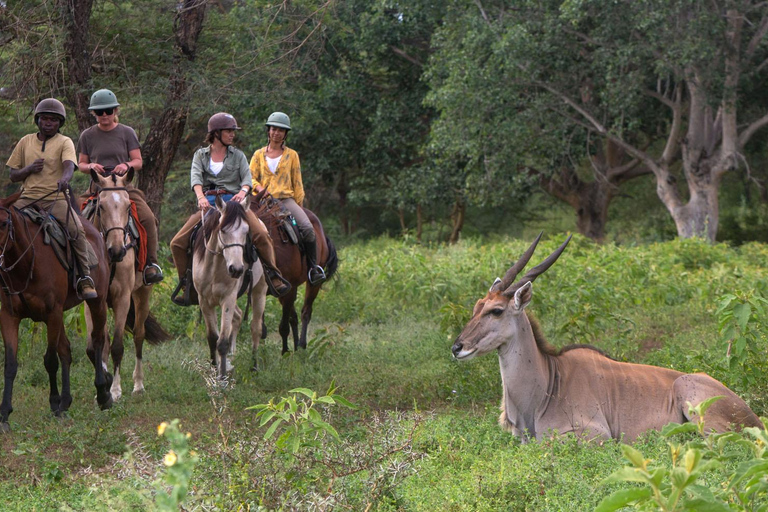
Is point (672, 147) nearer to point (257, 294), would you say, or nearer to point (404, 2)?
point (404, 2)

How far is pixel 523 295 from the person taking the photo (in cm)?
654

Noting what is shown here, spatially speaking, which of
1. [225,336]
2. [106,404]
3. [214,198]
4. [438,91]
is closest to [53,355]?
[106,404]

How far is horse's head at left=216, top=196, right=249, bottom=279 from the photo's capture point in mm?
8836

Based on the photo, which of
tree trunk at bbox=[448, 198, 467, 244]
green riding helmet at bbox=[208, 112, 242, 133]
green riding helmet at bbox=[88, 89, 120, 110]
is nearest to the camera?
green riding helmet at bbox=[88, 89, 120, 110]

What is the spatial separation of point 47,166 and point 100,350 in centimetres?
174

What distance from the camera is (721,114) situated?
21.0m

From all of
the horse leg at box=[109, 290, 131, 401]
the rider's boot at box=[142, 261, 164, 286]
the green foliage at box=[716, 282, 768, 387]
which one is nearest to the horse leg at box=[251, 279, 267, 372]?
the rider's boot at box=[142, 261, 164, 286]

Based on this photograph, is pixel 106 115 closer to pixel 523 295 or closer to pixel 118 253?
pixel 118 253

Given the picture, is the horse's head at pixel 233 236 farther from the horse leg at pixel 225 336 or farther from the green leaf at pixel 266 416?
the green leaf at pixel 266 416

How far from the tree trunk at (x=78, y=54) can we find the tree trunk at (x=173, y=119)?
0.85 m

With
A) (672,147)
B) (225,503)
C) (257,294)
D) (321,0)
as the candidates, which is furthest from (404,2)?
(225,503)

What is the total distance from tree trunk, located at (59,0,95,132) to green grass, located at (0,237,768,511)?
263 centimetres

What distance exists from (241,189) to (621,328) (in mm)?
4552

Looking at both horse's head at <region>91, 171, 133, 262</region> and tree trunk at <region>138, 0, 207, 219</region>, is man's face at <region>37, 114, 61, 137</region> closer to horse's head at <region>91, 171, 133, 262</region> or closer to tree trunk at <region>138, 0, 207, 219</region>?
horse's head at <region>91, 171, 133, 262</region>
